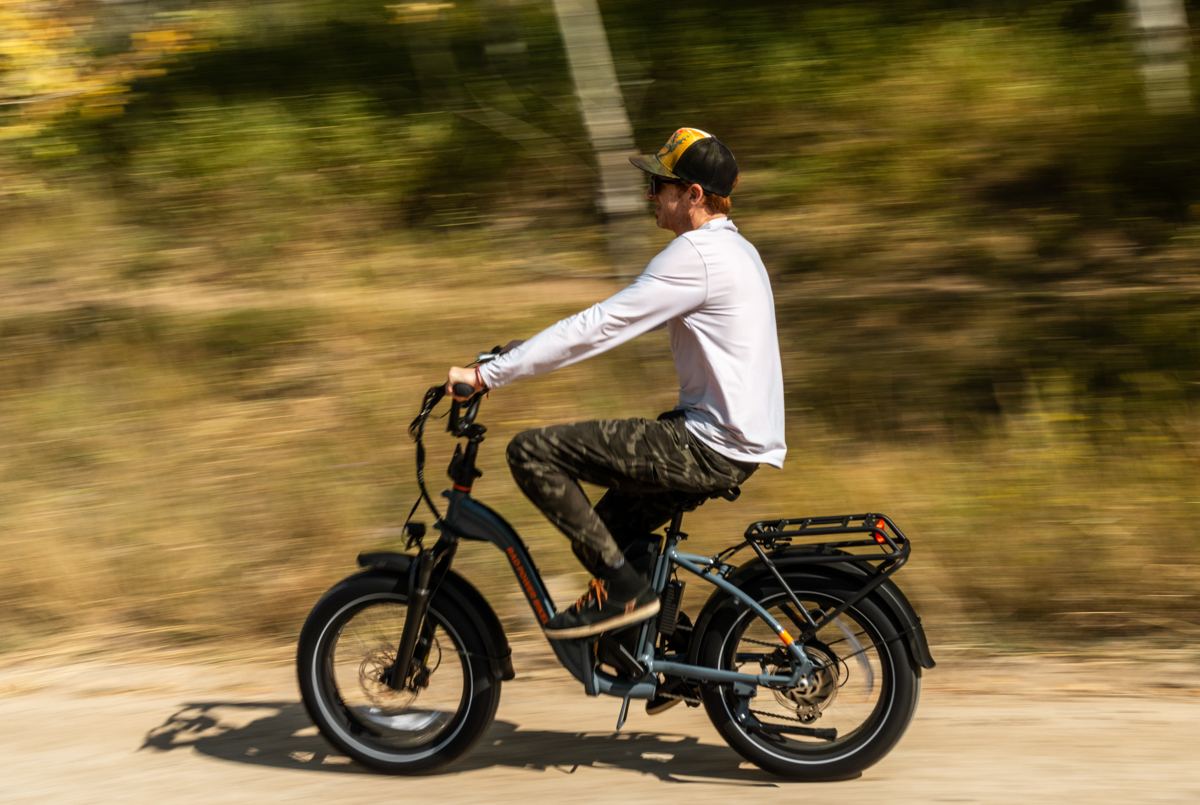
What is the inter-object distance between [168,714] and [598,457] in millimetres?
2371

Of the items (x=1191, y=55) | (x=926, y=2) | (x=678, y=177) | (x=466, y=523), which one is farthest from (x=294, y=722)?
(x=926, y=2)

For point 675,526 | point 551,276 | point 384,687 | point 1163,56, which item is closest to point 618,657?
point 675,526

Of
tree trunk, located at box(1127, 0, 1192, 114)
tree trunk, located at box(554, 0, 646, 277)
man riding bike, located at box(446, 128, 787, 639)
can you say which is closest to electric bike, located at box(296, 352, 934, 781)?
man riding bike, located at box(446, 128, 787, 639)

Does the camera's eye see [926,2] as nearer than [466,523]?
No

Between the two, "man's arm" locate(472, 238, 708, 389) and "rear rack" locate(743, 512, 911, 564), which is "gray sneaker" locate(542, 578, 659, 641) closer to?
"rear rack" locate(743, 512, 911, 564)

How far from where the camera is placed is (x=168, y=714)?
4.50 metres

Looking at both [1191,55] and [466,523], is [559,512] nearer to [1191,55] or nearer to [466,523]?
[466,523]

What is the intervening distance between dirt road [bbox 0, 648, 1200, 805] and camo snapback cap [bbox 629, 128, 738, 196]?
6.71ft

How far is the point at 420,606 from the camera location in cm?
368

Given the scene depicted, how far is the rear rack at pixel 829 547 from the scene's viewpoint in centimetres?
344

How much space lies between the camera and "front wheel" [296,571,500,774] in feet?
12.3

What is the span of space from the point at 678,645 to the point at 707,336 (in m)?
1.13

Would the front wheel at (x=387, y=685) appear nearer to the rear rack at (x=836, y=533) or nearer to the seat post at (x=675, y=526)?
the seat post at (x=675, y=526)

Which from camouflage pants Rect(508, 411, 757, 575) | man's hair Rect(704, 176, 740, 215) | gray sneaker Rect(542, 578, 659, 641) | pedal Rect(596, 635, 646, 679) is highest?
man's hair Rect(704, 176, 740, 215)
